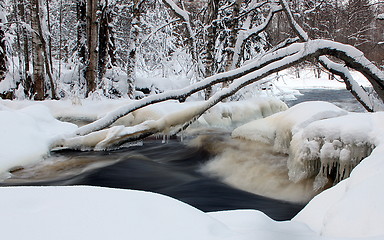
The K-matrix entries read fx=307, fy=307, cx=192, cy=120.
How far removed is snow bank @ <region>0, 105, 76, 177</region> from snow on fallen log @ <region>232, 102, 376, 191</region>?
12.1 ft

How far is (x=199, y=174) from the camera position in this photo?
17.3ft

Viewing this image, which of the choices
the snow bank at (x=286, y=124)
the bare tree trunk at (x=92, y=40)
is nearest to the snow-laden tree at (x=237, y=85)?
the snow bank at (x=286, y=124)

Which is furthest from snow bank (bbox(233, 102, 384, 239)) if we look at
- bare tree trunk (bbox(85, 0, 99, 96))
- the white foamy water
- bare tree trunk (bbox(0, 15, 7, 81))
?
bare tree trunk (bbox(0, 15, 7, 81))

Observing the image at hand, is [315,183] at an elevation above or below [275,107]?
below

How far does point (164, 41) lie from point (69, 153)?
785cm

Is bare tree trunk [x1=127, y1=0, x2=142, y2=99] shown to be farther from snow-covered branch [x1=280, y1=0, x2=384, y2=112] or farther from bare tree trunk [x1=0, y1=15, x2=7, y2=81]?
snow-covered branch [x1=280, y1=0, x2=384, y2=112]

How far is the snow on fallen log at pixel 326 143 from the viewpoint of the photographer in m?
3.32

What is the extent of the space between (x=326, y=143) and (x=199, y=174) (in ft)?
7.61

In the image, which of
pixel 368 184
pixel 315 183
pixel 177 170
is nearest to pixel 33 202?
pixel 368 184

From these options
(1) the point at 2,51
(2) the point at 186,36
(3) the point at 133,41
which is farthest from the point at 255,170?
(1) the point at 2,51

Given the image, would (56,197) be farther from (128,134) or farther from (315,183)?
(315,183)

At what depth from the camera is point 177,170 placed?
551cm

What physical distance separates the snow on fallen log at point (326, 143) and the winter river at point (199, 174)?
0.33 meters

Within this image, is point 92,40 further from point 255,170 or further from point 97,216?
point 97,216
